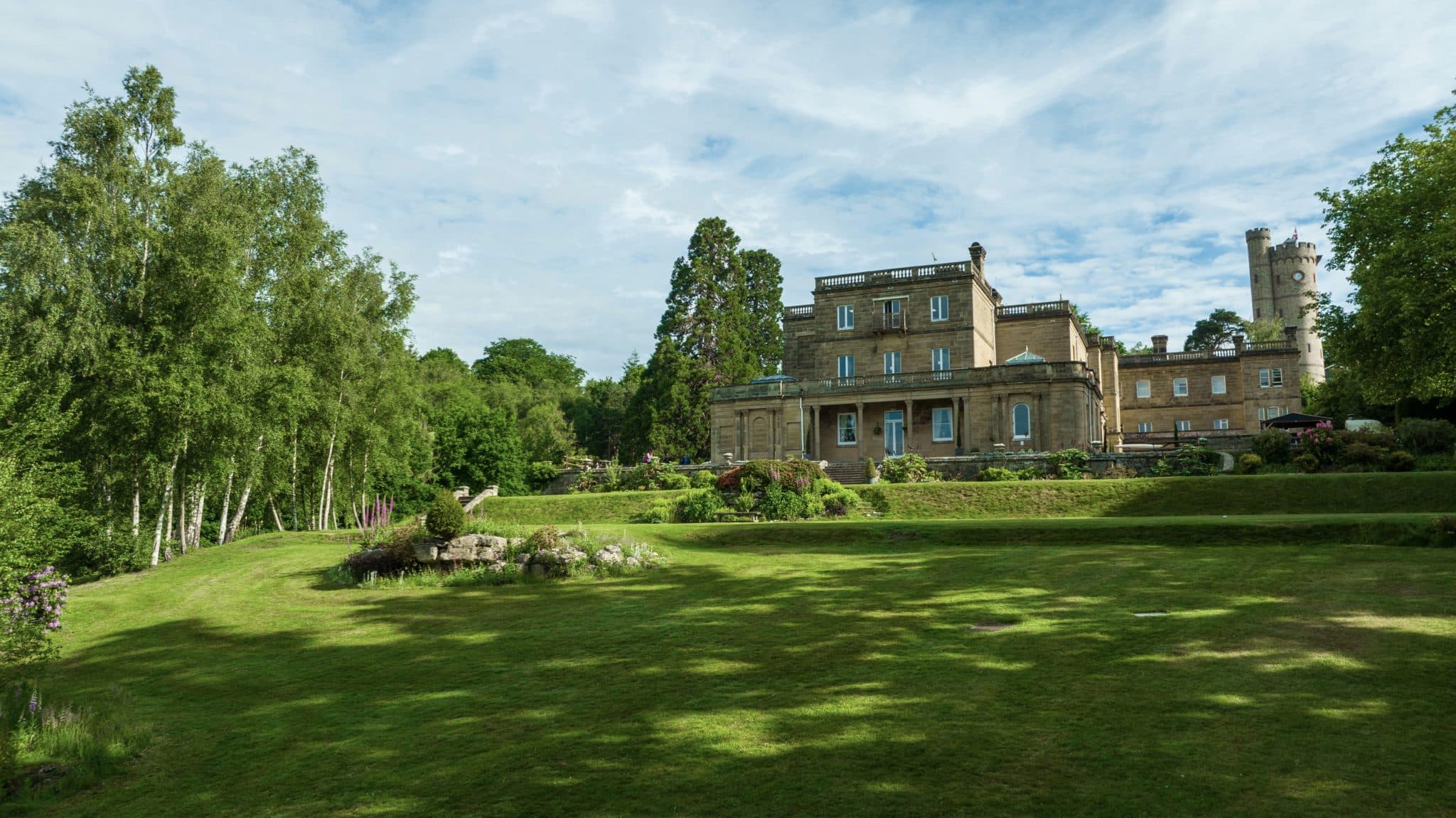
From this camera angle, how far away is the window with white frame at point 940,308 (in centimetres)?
5312

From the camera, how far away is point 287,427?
104ft

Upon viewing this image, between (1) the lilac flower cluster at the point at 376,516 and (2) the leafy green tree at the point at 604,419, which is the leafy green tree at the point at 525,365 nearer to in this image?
(2) the leafy green tree at the point at 604,419

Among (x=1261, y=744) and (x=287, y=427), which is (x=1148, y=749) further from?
(x=287, y=427)

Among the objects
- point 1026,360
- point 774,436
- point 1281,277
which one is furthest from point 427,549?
point 1281,277

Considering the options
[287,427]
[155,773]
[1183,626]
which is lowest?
[155,773]

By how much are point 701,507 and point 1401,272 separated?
22743 millimetres

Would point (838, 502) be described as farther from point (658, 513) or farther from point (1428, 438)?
point (1428, 438)

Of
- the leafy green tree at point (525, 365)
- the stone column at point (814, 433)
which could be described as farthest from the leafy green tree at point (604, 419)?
the stone column at point (814, 433)

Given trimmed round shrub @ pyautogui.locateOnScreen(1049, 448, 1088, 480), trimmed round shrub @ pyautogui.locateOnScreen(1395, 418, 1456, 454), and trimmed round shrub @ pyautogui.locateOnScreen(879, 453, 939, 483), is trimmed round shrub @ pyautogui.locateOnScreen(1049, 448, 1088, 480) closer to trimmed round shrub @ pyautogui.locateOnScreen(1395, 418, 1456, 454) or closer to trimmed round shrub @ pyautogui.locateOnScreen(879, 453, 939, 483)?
trimmed round shrub @ pyautogui.locateOnScreen(879, 453, 939, 483)

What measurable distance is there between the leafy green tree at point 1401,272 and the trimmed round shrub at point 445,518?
26.8 m

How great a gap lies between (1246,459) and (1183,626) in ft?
84.5

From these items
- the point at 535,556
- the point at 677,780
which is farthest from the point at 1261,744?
the point at 535,556

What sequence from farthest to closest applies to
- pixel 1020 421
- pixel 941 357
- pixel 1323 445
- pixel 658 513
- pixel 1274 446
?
pixel 941 357 < pixel 1020 421 < pixel 1274 446 < pixel 1323 445 < pixel 658 513

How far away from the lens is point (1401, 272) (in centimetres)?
2736
